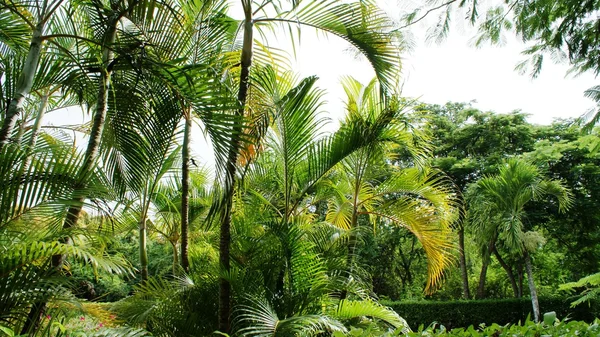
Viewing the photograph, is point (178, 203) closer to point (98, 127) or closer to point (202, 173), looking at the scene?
point (202, 173)

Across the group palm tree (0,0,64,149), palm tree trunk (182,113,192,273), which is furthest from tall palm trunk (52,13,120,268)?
palm tree trunk (182,113,192,273)

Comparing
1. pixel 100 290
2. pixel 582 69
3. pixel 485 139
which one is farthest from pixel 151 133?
pixel 100 290

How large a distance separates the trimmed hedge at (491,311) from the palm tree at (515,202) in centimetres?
162

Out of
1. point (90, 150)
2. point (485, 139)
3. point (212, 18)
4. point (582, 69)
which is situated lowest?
point (90, 150)

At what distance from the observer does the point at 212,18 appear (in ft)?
12.0

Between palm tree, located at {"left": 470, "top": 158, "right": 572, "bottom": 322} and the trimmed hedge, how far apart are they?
162cm

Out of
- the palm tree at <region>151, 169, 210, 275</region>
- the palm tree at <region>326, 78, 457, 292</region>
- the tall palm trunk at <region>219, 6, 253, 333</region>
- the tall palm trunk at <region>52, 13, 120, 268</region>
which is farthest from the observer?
the palm tree at <region>151, 169, 210, 275</region>

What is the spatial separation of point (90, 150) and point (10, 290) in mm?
1187

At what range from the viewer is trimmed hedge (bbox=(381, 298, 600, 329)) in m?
10.9

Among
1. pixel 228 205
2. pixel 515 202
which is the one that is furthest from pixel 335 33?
pixel 515 202

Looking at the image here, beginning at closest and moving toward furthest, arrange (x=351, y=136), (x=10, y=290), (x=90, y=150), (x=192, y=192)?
(x=10, y=290) < (x=90, y=150) < (x=351, y=136) < (x=192, y=192)

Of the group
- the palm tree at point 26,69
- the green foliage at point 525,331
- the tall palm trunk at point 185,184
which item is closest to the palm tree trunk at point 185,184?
the tall palm trunk at point 185,184

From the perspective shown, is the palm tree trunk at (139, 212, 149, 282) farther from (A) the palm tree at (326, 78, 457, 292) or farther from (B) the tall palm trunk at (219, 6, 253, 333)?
(A) the palm tree at (326, 78, 457, 292)

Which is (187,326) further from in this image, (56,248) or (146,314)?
(56,248)
